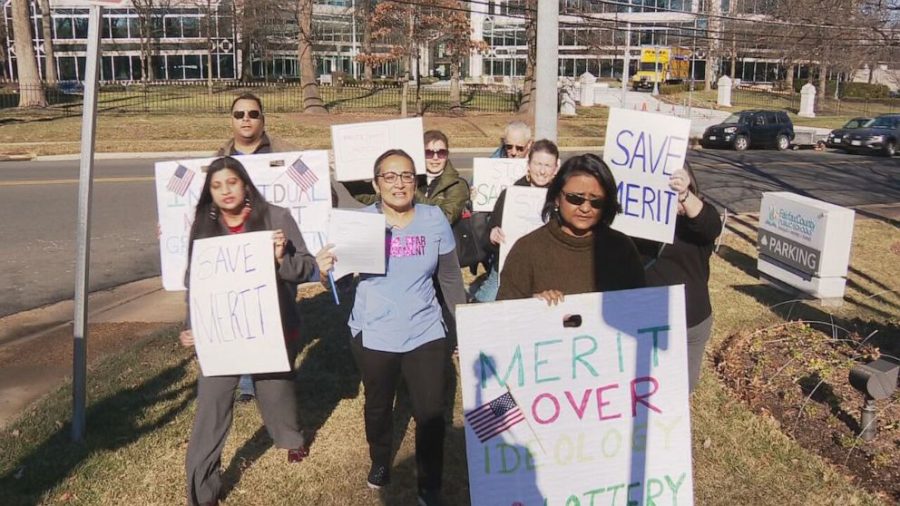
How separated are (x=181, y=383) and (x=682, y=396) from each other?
3907mm

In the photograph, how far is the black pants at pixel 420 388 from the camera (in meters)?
3.93

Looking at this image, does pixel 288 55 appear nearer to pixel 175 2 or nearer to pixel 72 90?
pixel 175 2

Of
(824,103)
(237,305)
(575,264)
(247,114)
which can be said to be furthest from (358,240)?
(824,103)

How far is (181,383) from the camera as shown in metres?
5.71

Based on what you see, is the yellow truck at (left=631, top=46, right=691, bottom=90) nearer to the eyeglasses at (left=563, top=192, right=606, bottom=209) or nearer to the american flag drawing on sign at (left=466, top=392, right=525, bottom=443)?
the eyeglasses at (left=563, top=192, right=606, bottom=209)

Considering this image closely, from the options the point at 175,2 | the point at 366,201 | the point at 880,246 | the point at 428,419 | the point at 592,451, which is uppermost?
the point at 175,2

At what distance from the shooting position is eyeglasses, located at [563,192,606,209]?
3.20 m

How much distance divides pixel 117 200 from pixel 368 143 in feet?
31.3

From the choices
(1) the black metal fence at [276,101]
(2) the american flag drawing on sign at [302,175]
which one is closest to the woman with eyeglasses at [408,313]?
(2) the american flag drawing on sign at [302,175]

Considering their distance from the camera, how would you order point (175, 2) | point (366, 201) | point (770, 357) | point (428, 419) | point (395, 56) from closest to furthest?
point (428, 419) < point (366, 201) < point (770, 357) < point (395, 56) < point (175, 2)

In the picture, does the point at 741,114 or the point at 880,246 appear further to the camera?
the point at 741,114

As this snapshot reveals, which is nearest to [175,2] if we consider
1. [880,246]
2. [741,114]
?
[741,114]

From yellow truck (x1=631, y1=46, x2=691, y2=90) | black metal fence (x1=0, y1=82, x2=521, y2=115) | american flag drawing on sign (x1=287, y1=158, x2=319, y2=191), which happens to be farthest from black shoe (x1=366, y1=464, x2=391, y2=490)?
yellow truck (x1=631, y1=46, x2=691, y2=90)

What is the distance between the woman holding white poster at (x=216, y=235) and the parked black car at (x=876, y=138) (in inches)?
1086
